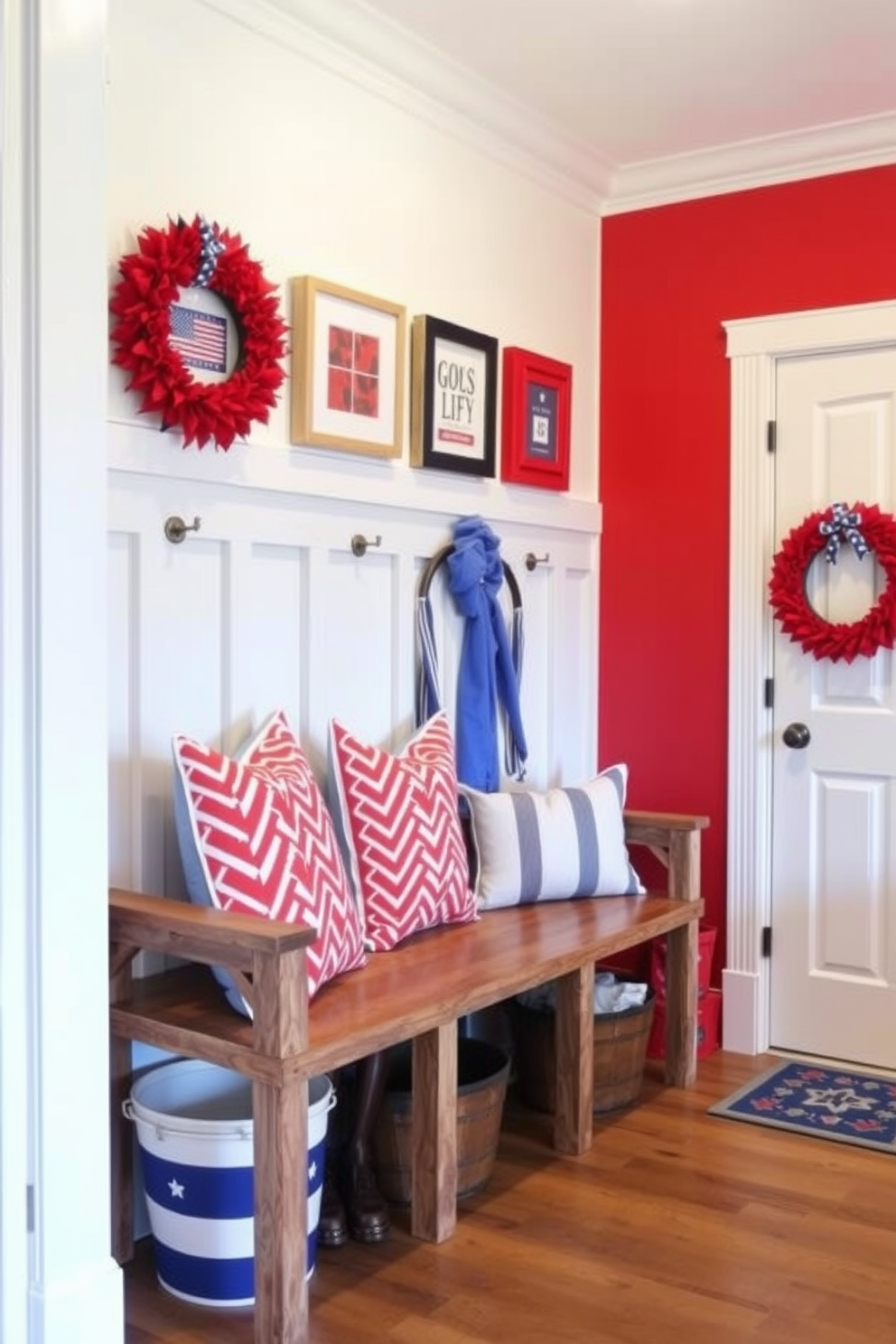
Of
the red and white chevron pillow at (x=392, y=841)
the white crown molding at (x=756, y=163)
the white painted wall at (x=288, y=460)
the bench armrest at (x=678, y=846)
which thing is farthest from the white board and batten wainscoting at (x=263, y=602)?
the white crown molding at (x=756, y=163)

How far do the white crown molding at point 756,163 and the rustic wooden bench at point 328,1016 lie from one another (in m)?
1.98

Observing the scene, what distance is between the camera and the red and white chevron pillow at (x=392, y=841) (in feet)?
9.41

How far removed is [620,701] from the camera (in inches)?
162

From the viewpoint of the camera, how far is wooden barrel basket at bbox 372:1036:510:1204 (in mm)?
2705

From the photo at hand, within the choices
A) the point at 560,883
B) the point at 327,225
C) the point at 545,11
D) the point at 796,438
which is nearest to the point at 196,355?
the point at 327,225

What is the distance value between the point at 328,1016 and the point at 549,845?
1.11m

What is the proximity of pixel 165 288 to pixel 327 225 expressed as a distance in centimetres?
66

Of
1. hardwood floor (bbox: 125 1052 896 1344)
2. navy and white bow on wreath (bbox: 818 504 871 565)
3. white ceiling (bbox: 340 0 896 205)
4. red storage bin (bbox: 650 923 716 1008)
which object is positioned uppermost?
white ceiling (bbox: 340 0 896 205)

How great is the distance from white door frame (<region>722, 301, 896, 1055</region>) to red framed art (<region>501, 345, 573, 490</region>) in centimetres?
48

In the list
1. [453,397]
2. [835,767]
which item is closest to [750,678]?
[835,767]

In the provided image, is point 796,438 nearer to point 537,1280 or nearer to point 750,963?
point 750,963

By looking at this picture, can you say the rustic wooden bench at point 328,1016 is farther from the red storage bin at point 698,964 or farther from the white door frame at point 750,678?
the white door frame at point 750,678

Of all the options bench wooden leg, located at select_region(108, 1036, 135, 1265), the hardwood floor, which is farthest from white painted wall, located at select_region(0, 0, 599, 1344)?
the hardwood floor

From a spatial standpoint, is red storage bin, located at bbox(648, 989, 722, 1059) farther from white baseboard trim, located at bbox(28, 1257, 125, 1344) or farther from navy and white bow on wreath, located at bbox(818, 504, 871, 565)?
white baseboard trim, located at bbox(28, 1257, 125, 1344)
